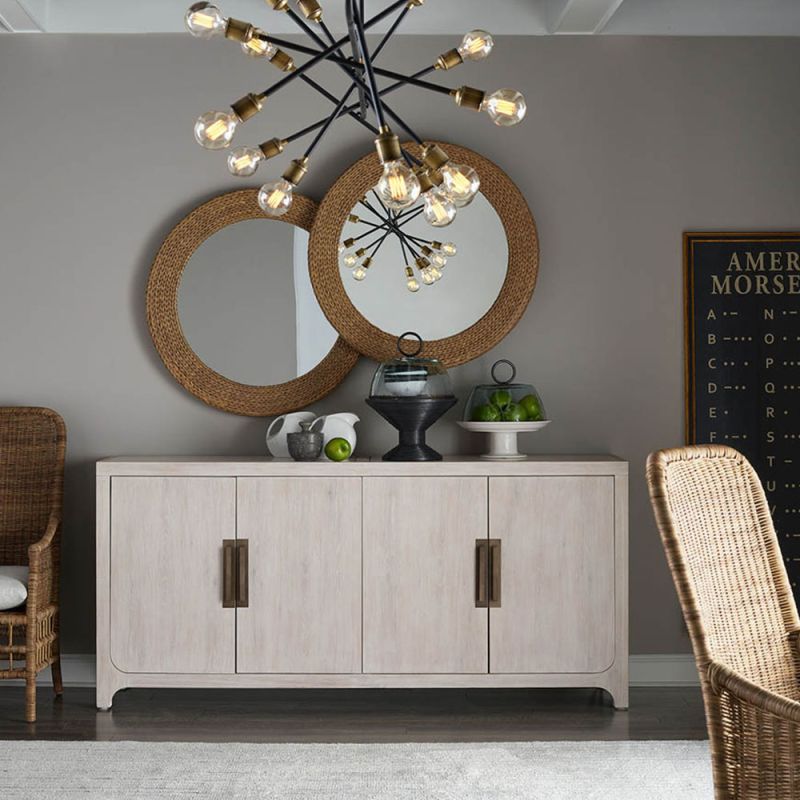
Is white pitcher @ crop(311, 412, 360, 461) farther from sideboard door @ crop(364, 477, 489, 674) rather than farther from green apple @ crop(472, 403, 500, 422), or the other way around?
green apple @ crop(472, 403, 500, 422)

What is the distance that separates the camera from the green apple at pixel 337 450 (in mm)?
3523

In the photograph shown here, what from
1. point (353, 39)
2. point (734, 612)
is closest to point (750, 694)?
point (734, 612)

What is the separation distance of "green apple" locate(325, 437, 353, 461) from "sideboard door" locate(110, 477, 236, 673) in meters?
0.36

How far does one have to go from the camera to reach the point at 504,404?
3656 mm

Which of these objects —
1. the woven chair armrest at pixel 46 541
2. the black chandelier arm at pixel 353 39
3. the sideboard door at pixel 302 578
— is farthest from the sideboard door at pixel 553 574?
the black chandelier arm at pixel 353 39

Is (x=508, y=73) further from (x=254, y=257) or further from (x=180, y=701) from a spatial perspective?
(x=180, y=701)

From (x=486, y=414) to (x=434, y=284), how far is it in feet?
1.92

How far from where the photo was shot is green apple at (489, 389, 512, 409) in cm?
366

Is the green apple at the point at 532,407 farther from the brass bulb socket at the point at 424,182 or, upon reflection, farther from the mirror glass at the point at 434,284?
the brass bulb socket at the point at 424,182

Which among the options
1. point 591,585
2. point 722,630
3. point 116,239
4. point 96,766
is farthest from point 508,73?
point 96,766

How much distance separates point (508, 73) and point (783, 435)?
5.97ft

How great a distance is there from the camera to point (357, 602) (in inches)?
137

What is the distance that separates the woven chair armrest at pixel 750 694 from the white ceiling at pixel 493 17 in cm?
282

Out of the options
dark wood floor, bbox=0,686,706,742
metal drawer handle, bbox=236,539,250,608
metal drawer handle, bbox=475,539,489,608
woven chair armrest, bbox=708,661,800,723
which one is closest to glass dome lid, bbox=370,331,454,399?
metal drawer handle, bbox=475,539,489,608
